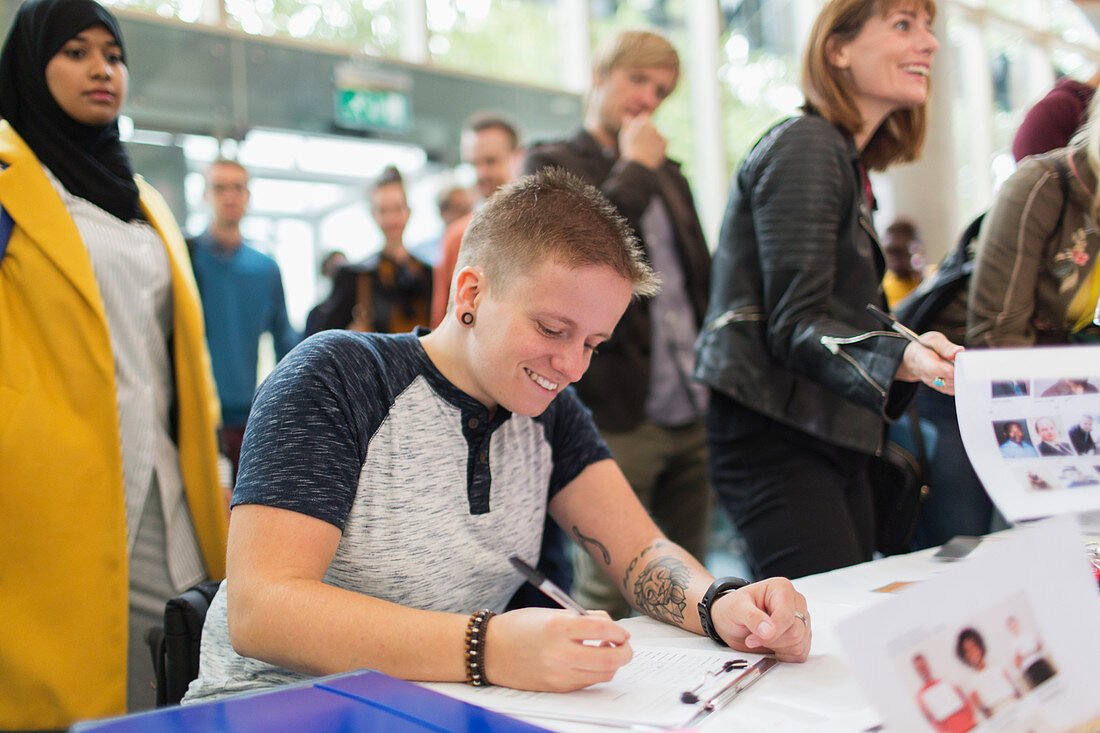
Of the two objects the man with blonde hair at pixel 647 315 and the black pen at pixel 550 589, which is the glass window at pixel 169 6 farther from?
the black pen at pixel 550 589

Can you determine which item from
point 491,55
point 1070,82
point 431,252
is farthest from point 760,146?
point 491,55

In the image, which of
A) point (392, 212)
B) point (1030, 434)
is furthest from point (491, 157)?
point (1030, 434)

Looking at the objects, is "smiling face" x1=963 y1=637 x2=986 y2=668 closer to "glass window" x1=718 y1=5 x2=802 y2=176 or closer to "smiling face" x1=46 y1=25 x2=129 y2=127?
"smiling face" x1=46 y1=25 x2=129 y2=127

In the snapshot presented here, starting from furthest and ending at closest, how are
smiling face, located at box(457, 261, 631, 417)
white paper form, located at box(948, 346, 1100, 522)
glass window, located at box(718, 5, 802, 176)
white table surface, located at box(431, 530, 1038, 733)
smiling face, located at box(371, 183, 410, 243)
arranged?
glass window, located at box(718, 5, 802, 176) < smiling face, located at box(371, 183, 410, 243) < smiling face, located at box(457, 261, 631, 417) < white paper form, located at box(948, 346, 1100, 522) < white table surface, located at box(431, 530, 1038, 733)

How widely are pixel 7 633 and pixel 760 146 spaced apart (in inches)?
62.6

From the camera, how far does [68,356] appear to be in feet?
5.41

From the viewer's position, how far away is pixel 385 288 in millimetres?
A: 3176

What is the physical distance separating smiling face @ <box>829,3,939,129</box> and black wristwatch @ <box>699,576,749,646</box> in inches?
41.2

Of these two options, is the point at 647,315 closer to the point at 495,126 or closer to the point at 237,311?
the point at 495,126

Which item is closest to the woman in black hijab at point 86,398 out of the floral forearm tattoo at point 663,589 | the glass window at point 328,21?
the floral forearm tattoo at point 663,589

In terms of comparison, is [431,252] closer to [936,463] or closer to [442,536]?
[936,463]

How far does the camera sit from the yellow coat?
5.08 ft

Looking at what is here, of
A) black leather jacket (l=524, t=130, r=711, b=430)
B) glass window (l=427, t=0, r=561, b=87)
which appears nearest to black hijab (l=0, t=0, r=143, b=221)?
black leather jacket (l=524, t=130, r=711, b=430)

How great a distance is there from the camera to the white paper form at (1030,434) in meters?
0.95
